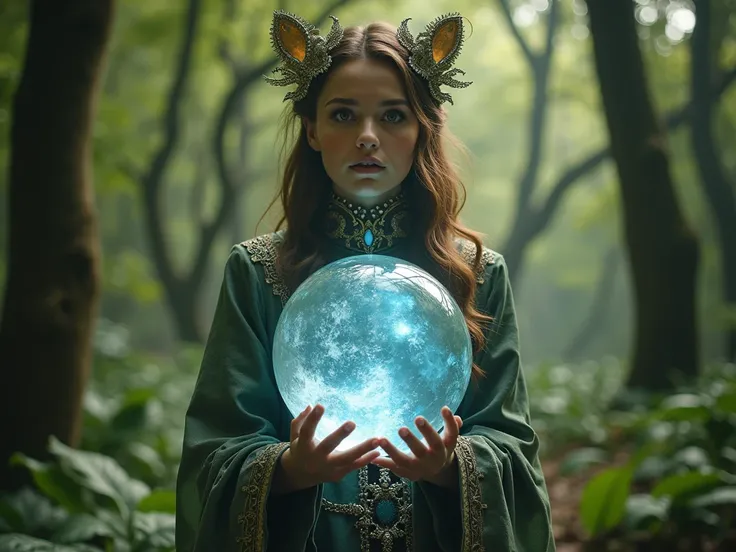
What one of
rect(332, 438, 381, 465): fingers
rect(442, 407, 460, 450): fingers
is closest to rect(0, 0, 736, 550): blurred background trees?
rect(442, 407, 460, 450): fingers

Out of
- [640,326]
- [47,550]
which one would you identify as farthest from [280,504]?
[640,326]

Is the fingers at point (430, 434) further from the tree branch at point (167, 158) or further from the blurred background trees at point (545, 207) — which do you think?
the tree branch at point (167, 158)

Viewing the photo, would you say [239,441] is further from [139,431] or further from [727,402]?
[727,402]

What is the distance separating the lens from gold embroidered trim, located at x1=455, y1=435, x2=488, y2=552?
1686 mm

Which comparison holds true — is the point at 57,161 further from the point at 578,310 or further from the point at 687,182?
the point at 578,310

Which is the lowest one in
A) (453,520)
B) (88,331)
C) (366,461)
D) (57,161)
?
(453,520)

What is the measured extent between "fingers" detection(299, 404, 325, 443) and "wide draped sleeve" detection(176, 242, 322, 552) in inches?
7.9

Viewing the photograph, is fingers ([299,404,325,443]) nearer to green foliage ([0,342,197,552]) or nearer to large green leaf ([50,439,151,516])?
green foliage ([0,342,197,552])

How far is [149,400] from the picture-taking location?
14.1ft

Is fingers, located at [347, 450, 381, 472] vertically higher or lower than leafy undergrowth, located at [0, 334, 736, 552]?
higher

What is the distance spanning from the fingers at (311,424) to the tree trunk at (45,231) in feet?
7.01

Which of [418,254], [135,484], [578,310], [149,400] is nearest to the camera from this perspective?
[418,254]

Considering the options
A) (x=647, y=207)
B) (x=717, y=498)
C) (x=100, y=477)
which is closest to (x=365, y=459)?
(x=100, y=477)

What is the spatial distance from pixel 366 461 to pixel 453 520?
41 cm
